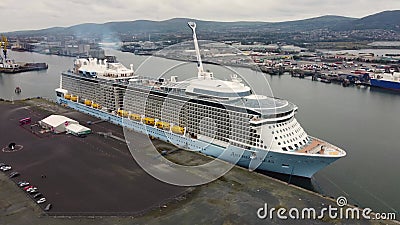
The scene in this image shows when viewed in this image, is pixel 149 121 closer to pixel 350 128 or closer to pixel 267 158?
pixel 267 158

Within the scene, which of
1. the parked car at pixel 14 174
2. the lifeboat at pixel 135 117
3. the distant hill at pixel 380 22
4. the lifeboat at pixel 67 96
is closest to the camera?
the parked car at pixel 14 174

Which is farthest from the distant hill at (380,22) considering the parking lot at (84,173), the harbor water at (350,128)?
the parking lot at (84,173)

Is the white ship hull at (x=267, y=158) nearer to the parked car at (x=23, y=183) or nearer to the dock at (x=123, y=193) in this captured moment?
the dock at (x=123, y=193)

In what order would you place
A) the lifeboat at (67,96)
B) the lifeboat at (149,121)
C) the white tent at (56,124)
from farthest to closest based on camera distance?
1. the lifeboat at (67,96)
2. the white tent at (56,124)
3. the lifeboat at (149,121)

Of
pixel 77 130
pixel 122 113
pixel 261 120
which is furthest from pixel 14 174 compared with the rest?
pixel 261 120

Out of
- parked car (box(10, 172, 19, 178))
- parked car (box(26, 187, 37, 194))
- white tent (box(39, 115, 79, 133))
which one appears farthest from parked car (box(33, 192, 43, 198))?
white tent (box(39, 115, 79, 133))
